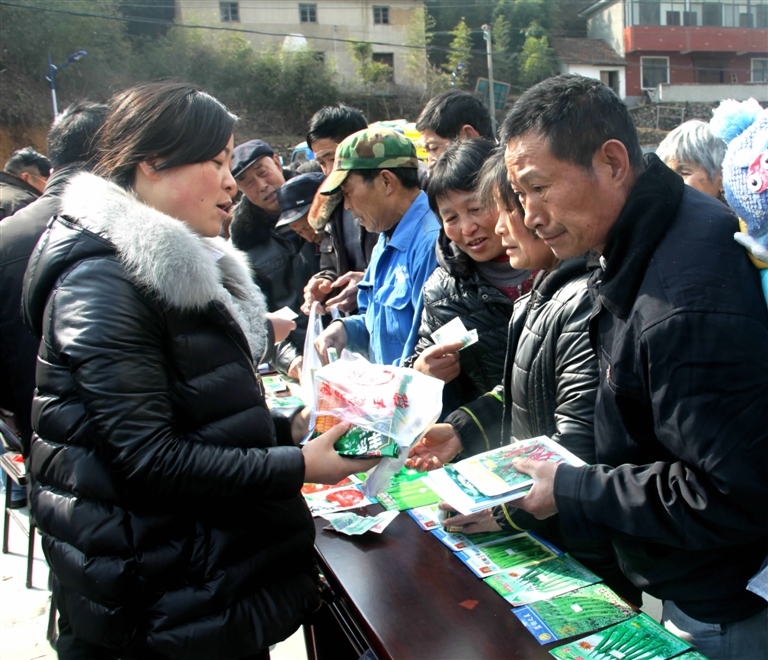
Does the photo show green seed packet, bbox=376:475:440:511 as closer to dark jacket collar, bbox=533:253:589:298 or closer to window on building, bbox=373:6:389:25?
dark jacket collar, bbox=533:253:589:298

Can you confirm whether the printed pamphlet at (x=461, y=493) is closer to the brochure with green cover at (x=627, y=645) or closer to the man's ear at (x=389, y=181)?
the brochure with green cover at (x=627, y=645)

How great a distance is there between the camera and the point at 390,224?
2791 mm

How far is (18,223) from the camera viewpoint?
262cm

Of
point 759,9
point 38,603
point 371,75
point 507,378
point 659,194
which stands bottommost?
point 38,603

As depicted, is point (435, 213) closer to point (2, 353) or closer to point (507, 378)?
point (507, 378)

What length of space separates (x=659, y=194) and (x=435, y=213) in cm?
139

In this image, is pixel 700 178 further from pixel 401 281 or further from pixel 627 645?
pixel 627 645

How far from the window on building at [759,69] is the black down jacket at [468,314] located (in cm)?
4558

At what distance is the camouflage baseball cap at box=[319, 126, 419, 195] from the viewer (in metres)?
2.68

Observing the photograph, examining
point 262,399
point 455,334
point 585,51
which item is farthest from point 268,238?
point 585,51

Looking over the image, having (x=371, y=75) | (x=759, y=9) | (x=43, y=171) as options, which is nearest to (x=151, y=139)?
(x=43, y=171)

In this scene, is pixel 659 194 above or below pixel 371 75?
below

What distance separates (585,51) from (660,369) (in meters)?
45.9

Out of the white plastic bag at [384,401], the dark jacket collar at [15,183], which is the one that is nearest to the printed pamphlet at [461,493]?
the white plastic bag at [384,401]
